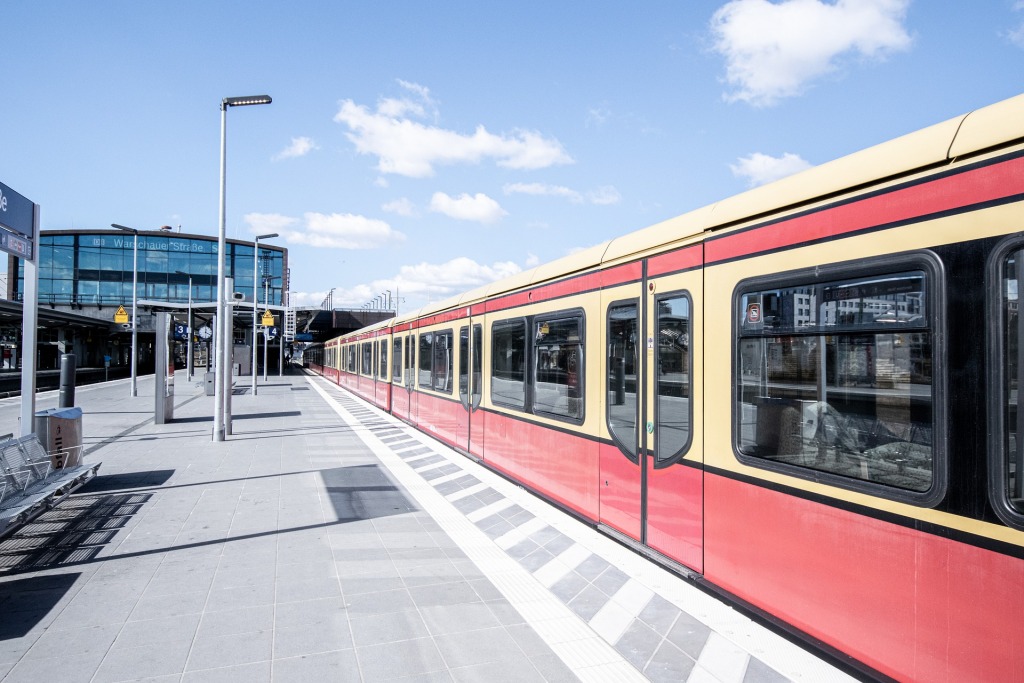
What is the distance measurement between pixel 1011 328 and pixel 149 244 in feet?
222

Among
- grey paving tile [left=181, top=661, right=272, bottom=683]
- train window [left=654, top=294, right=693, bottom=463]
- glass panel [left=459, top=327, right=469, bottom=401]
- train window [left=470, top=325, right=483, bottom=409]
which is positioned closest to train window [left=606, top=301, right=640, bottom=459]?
train window [left=654, top=294, right=693, bottom=463]

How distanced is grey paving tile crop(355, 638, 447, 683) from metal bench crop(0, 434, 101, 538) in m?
3.83

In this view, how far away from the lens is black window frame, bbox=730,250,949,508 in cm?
314

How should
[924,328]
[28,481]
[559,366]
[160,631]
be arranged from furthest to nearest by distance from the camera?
[559,366], [28,481], [160,631], [924,328]

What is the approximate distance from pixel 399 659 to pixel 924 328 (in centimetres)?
351

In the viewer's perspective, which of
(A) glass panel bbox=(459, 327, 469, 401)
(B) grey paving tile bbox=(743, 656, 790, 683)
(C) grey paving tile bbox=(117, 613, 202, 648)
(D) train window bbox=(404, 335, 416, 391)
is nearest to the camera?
(B) grey paving tile bbox=(743, 656, 790, 683)

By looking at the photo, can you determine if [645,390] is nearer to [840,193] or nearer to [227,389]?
[840,193]

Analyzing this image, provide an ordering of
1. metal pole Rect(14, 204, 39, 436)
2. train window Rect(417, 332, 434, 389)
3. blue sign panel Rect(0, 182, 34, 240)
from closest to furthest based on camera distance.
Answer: blue sign panel Rect(0, 182, 34, 240) < metal pole Rect(14, 204, 39, 436) < train window Rect(417, 332, 434, 389)

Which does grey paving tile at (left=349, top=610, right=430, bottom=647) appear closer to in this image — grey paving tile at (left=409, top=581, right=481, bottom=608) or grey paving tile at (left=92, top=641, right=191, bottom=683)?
grey paving tile at (left=409, top=581, right=481, bottom=608)

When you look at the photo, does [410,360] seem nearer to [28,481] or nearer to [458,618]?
[28,481]

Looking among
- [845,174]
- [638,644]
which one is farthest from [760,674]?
[845,174]

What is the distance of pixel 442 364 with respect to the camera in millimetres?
12867

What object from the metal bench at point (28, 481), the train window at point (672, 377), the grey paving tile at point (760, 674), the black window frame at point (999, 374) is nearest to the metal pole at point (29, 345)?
the metal bench at point (28, 481)

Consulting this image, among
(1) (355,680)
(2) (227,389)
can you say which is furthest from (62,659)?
(2) (227,389)
